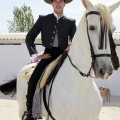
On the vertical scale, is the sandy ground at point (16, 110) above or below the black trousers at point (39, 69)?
below

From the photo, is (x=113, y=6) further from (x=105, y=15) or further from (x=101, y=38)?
(x=101, y=38)

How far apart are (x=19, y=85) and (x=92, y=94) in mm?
1632

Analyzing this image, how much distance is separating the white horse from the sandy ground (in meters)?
4.46

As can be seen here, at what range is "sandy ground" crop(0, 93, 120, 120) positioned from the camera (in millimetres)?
8516

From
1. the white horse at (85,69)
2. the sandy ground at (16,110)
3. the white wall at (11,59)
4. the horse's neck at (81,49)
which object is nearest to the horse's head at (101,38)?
the white horse at (85,69)

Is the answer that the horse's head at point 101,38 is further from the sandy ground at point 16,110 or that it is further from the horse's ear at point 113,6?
the sandy ground at point 16,110

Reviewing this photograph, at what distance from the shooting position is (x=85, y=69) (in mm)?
3619

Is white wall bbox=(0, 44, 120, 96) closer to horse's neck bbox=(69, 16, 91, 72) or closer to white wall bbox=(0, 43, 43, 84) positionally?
white wall bbox=(0, 43, 43, 84)

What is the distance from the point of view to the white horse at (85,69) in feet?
10.6

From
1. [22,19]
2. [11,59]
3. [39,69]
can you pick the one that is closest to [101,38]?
[39,69]

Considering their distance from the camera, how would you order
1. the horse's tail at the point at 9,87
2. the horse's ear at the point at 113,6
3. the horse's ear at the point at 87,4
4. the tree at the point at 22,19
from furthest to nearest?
the tree at the point at 22,19 → the horse's tail at the point at 9,87 → the horse's ear at the point at 113,6 → the horse's ear at the point at 87,4

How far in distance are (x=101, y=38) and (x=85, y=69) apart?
524 millimetres

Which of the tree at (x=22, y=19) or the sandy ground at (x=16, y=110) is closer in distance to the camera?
the sandy ground at (x=16, y=110)

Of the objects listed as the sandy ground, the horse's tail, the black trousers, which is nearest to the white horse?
the black trousers
